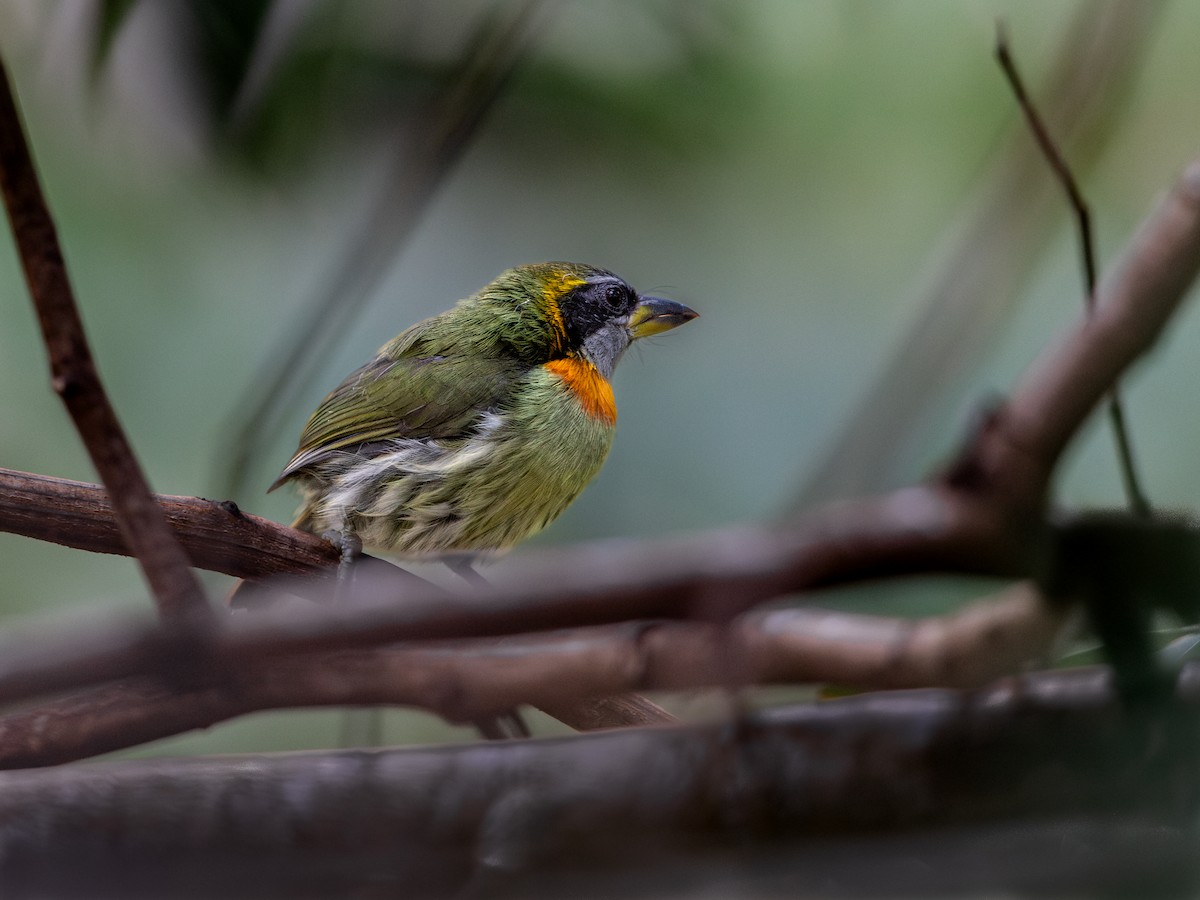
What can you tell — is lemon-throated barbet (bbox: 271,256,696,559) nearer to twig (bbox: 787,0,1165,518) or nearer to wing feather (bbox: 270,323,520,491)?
wing feather (bbox: 270,323,520,491)

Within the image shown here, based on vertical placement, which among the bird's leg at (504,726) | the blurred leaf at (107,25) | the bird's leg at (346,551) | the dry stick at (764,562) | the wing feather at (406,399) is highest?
the blurred leaf at (107,25)

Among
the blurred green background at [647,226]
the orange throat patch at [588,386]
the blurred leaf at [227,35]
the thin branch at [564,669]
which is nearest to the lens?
the thin branch at [564,669]

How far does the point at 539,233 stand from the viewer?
2.07 m

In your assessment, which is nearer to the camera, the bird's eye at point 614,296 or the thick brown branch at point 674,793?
the thick brown branch at point 674,793

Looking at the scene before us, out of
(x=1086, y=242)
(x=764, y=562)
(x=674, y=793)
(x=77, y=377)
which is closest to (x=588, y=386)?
(x=1086, y=242)

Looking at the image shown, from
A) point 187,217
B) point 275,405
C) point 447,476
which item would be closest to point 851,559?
point 275,405

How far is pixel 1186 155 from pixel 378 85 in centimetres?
134

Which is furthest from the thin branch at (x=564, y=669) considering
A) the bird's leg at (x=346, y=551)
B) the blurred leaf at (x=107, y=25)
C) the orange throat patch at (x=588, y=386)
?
the orange throat patch at (x=588, y=386)

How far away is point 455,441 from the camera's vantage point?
1.95 m

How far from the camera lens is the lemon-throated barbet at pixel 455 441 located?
1.90 metres

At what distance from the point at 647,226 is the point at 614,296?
165 millimetres

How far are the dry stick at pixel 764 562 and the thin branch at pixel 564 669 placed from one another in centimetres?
2

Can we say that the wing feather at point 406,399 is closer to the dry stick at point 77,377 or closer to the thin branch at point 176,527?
the thin branch at point 176,527

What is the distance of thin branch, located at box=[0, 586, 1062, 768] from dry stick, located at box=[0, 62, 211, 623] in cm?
7
